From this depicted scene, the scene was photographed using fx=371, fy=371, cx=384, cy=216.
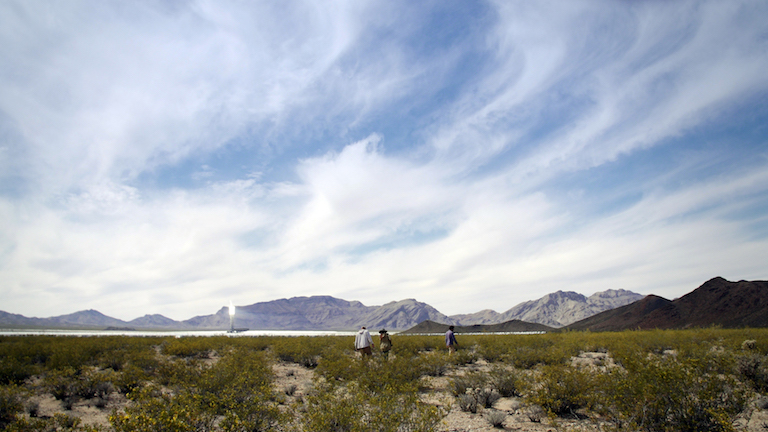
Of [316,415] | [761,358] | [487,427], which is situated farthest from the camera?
[761,358]

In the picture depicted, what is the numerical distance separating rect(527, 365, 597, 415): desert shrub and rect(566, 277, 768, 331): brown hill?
193 feet

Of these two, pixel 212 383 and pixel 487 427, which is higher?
pixel 212 383

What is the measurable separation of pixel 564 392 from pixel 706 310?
7109cm

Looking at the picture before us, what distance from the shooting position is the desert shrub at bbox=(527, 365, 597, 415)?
8.08 m

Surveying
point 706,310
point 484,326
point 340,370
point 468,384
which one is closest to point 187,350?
point 340,370

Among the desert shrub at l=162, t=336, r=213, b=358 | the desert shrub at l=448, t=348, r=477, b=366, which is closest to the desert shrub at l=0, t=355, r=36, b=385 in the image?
the desert shrub at l=162, t=336, r=213, b=358

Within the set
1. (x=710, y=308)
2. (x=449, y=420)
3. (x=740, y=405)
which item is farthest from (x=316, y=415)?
(x=710, y=308)

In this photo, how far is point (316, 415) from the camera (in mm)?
6004

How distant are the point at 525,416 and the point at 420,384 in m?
3.13

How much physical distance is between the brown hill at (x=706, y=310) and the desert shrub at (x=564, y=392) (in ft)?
193

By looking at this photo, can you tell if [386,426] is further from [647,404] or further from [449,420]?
[647,404]

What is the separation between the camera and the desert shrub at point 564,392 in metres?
8.08

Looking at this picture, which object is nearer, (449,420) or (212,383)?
(449,420)

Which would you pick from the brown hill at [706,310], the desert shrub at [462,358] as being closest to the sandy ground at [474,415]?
the desert shrub at [462,358]
